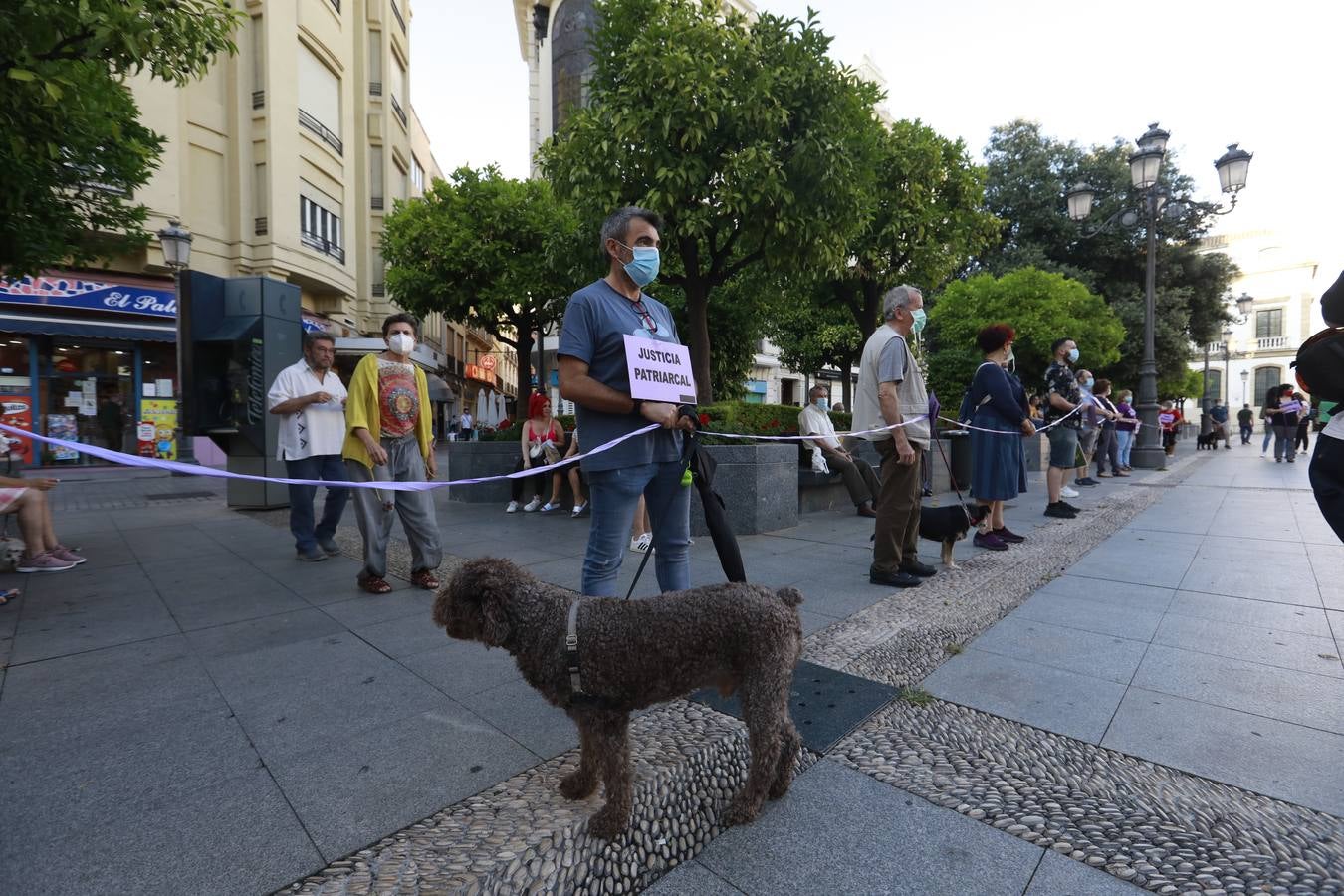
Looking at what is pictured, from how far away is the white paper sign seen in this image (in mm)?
2641

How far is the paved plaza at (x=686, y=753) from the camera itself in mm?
1805

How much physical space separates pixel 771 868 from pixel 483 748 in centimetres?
116

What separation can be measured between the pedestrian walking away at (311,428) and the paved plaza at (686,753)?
1.04m

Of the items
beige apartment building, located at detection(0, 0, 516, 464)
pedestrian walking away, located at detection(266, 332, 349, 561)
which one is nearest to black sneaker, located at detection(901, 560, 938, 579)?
pedestrian walking away, located at detection(266, 332, 349, 561)

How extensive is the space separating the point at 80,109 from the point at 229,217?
17831mm

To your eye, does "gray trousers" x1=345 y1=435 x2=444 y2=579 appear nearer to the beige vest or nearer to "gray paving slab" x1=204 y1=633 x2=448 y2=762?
"gray paving slab" x1=204 y1=633 x2=448 y2=762

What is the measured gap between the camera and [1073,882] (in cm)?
175

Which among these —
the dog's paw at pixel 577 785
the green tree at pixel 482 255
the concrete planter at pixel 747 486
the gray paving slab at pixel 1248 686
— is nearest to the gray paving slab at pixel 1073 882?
the dog's paw at pixel 577 785

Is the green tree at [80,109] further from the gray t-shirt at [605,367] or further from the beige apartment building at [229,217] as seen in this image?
the beige apartment building at [229,217]

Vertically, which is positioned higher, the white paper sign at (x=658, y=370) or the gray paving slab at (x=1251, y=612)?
the white paper sign at (x=658, y=370)

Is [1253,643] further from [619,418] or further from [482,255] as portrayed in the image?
[482,255]

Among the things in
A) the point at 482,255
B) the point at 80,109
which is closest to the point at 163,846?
the point at 80,109

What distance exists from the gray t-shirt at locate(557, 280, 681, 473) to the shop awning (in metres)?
17.1

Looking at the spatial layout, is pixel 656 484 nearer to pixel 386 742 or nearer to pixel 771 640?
pixel 771 640
